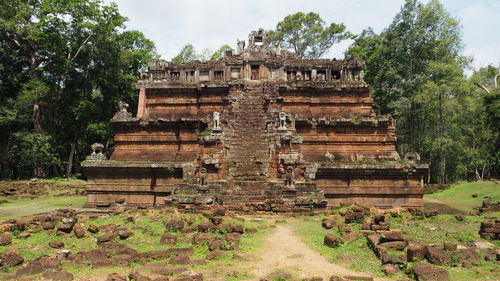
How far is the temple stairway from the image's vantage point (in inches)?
617

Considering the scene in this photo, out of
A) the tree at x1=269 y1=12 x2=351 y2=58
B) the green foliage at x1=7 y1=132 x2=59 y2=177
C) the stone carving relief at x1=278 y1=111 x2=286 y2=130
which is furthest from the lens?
the tree at x1=269 y1=12 x2=351 y2=58

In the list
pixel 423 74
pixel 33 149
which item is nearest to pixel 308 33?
pixel 423 74

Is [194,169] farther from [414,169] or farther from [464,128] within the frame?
[464,128]

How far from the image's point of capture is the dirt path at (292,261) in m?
7.03

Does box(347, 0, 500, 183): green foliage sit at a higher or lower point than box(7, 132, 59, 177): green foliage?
higher

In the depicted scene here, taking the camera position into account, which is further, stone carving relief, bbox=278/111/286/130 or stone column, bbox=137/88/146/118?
stone column, bbox=137/88/146/118

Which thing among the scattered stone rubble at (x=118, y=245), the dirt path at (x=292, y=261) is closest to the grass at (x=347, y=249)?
the dirt path at (x=292, y=261)

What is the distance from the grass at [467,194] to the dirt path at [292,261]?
1324 centimetres

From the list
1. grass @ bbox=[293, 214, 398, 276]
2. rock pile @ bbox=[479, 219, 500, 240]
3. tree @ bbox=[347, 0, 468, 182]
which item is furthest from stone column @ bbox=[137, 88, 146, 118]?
tree @ bbox=[347, 0, 468, 182]

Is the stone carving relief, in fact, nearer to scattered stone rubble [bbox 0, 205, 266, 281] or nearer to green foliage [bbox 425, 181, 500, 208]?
scattered stone rubble [bbox 0, 205, 266, 281]

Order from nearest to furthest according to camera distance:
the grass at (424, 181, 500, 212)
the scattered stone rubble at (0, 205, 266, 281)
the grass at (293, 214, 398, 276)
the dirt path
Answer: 1. the scattered stone rubble at (0, 205, 266, 281)
2. the dirt path
3. the grass at (293, 214, 398, 276)
4. the grass at (424, 181, 500, 212)

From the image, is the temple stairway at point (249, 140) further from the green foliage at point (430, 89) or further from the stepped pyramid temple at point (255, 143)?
the green foliage at point (430, 89)

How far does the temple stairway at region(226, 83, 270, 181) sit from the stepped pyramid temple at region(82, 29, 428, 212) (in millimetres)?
56

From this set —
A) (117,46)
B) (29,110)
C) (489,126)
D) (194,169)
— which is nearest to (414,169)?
(194,169)
